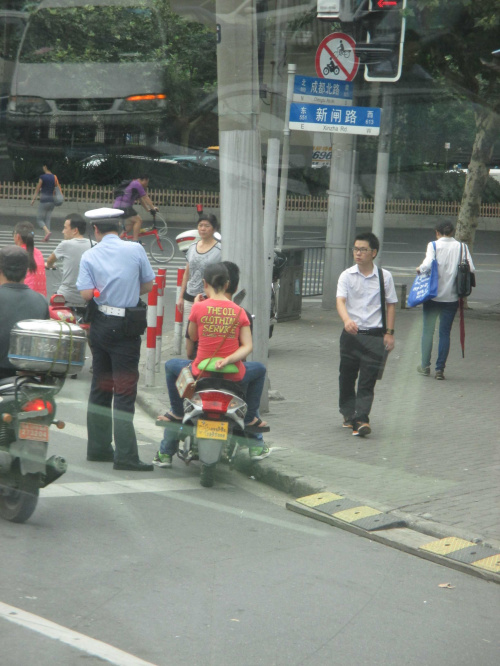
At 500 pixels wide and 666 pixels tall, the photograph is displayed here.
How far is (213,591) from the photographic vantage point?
4.27m

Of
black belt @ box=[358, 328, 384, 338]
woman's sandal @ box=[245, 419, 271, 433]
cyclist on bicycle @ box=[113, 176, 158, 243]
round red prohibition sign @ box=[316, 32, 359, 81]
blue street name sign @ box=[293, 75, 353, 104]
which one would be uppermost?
round red prohibition sign @ box=[316, 32, 359, 81]

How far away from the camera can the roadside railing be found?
8.48m

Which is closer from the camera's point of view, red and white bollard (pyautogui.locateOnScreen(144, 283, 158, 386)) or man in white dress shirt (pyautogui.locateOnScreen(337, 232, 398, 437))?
man in white dress shirt (pyautogui.locateOnScreen(337, 232, 398, 437))

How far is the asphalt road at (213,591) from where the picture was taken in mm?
3635

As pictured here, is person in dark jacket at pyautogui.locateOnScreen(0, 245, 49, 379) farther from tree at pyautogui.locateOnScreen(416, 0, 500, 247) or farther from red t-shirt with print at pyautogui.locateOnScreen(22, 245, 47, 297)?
tree at pyautogui.locateOnScreen(416, 0, 500, 247)

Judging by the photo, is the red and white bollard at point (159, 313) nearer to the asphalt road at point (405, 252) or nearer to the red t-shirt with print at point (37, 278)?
the red t-shirt with print at point (37, 278)

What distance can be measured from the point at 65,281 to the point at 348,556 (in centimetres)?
527

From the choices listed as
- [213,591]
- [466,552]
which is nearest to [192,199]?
[466,552]

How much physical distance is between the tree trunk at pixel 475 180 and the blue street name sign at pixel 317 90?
6.30 m

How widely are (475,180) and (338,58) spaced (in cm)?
660

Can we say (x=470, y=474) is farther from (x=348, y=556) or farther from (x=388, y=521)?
(x=348, y=556)

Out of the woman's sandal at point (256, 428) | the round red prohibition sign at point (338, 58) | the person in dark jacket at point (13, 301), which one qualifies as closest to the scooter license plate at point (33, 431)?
the person in dark jacket at point (13, 301)

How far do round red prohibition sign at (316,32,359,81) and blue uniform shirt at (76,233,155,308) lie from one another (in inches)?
142

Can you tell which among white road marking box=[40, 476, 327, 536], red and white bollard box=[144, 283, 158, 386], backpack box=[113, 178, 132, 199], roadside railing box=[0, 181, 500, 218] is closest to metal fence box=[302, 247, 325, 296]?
roadside railing box=[0, 181, 500, 218]
